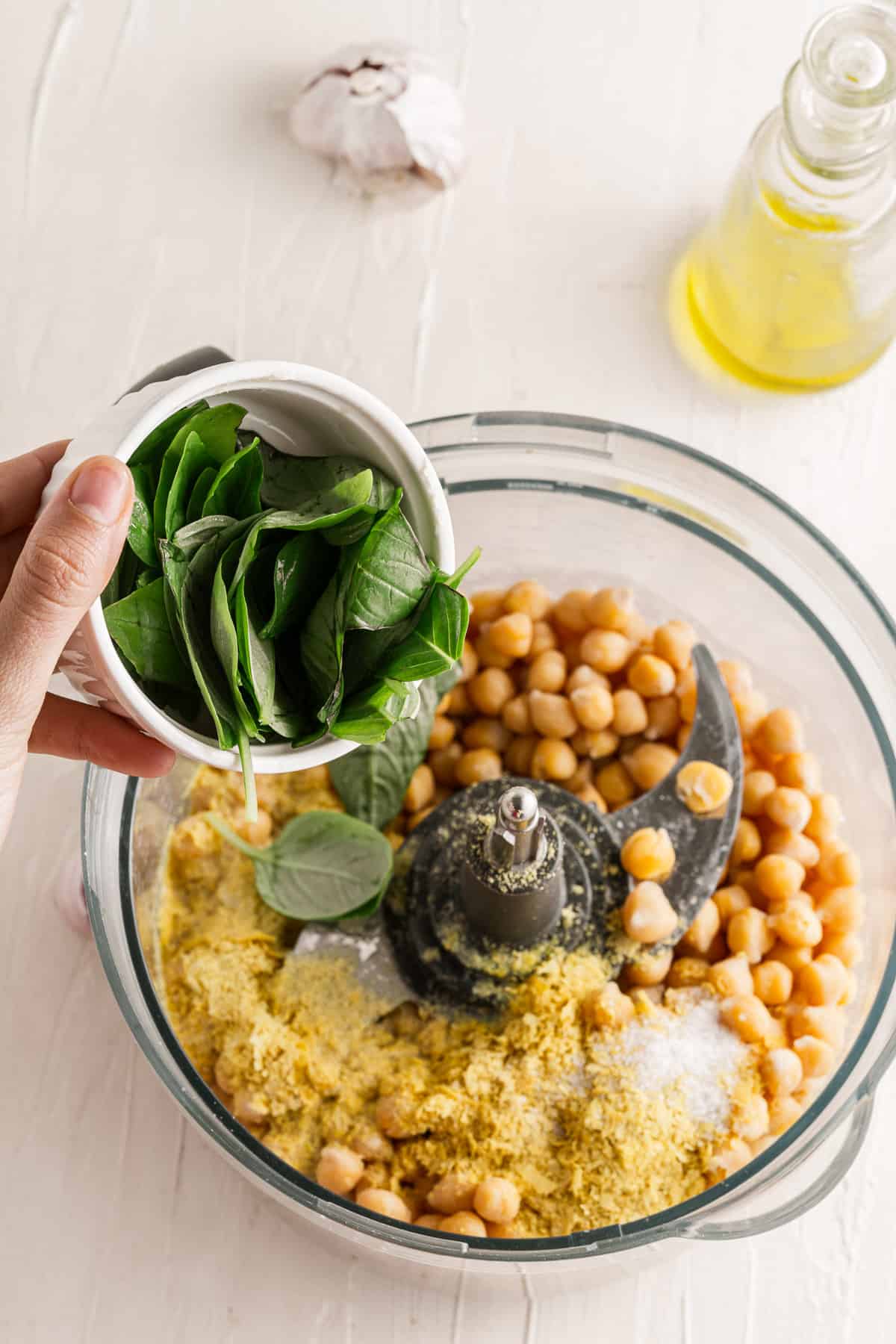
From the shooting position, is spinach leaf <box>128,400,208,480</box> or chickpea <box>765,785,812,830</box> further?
chickpea <box>765,785,812,830</box>

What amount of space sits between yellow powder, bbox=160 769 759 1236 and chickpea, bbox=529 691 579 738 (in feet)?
0.67

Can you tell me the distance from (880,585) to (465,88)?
68cm

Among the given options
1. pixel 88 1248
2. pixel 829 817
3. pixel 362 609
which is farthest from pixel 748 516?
pixel 88 1248

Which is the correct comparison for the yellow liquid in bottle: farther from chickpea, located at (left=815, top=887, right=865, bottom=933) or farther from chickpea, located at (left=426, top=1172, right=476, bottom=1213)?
chickpea, located at (left=426, top=1172, right=476, bottom=1213)

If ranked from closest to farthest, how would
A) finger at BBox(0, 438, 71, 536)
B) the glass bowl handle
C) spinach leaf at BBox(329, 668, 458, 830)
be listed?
the glass bowl handle → finger at BBox(0, 438, 71, 536) → spinach leaf at BBox(329, 668, 458, 830)

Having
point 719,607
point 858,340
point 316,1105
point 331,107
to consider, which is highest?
point 331,107

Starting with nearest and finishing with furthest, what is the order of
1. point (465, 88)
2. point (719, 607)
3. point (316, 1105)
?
point (316, 1105) → point (719, 607) → point (465, 88)

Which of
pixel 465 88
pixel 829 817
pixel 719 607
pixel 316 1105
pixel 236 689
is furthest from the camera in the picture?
pixel 465 88

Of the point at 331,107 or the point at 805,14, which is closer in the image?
the point at 331,107

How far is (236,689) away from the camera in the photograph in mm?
729

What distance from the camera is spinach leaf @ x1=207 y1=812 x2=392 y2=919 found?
1051mm

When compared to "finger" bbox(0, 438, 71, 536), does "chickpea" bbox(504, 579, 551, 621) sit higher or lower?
higher

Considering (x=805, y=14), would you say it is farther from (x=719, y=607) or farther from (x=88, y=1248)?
(x=88, y=1248)

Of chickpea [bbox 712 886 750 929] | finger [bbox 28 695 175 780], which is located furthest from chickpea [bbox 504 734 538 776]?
finger [bbox 28 695 175 780]
